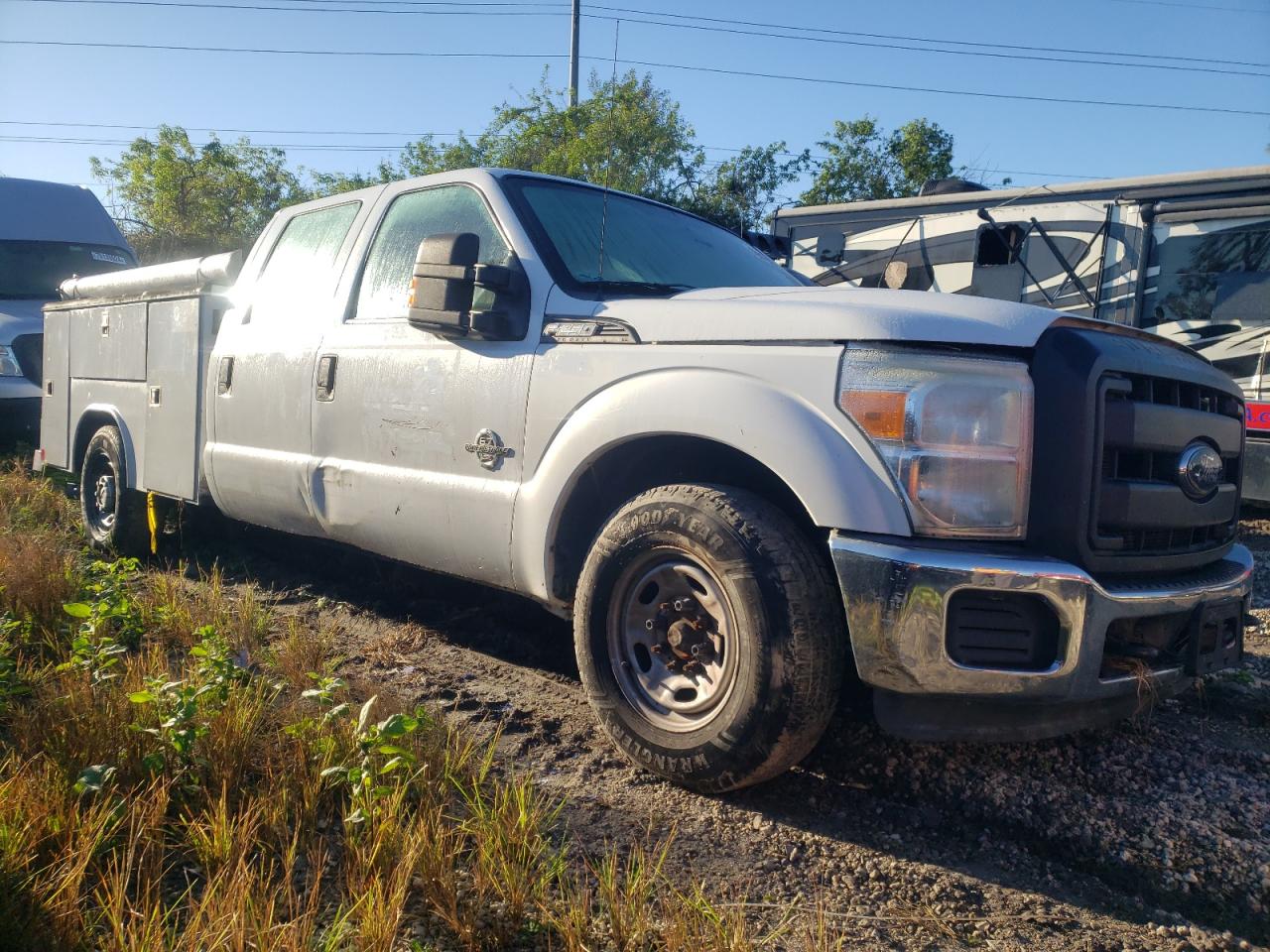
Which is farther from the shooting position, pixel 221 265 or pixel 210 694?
pixel 221 265

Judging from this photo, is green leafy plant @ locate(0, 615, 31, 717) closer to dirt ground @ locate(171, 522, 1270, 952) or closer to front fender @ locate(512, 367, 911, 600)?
dirt ground @ locate(171, 522, 1270, 952)

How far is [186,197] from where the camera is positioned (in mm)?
24469

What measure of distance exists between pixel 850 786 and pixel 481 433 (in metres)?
1.66

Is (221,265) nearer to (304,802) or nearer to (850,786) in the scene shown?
(304,802)

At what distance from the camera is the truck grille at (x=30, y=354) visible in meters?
9.05

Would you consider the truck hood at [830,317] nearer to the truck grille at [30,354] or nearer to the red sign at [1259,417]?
the red sign at [1259,417]

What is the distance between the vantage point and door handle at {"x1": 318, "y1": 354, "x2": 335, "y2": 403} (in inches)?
159

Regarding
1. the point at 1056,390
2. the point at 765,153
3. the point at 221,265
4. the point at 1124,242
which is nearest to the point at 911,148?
the point at 765,153

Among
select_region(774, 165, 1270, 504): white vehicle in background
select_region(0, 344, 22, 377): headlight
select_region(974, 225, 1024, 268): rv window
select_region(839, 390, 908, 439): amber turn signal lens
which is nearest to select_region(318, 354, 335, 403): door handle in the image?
select_region(839, 390, 908, 439): amber turn signal lens

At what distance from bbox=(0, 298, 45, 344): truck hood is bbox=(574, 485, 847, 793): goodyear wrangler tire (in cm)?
828

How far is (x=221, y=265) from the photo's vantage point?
5031 mm

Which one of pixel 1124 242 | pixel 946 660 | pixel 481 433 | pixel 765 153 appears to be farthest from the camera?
pixel 765 153

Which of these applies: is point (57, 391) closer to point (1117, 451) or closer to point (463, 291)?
point (463, 291)

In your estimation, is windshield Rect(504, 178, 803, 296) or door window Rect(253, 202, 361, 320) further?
door window Rect(253, 202, 361, 320)
